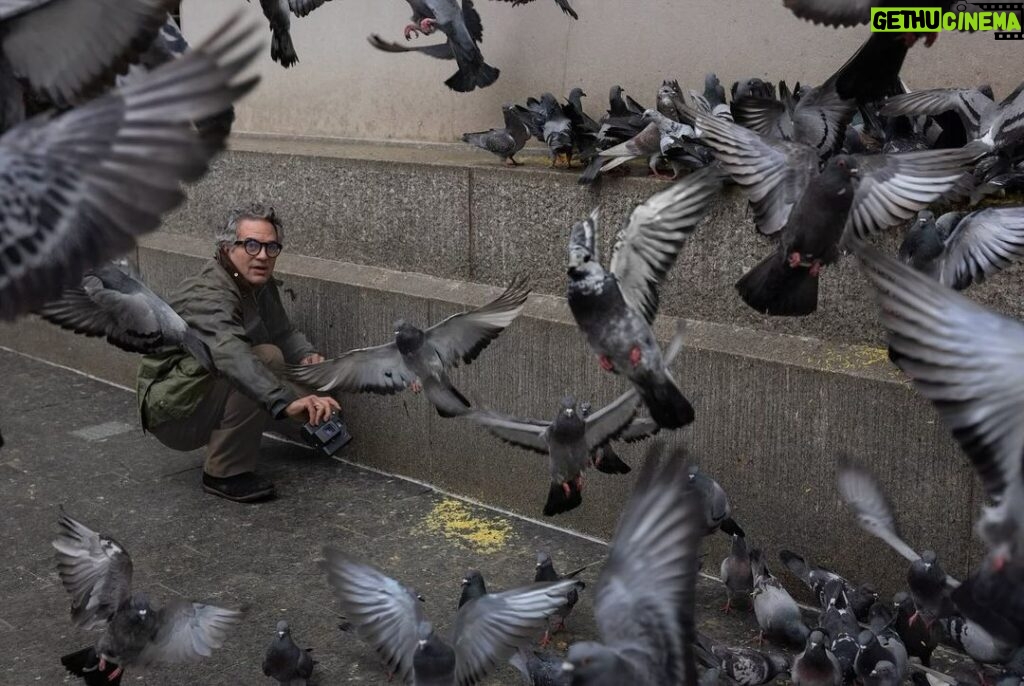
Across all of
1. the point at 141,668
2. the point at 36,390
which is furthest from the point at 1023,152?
the point at 36,390

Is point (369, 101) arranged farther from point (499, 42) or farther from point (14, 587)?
point (14, 587)

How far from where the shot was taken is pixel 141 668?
4.71 metres

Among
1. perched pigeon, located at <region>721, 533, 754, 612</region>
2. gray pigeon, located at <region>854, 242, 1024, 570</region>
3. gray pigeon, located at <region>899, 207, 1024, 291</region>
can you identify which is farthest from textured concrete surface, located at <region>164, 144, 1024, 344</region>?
gray pigeon, located at <region>854, 242, 1024, 570</region>

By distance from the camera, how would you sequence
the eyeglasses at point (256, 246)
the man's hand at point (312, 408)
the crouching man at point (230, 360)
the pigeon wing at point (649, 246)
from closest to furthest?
the pigeon wing at point (649, 246), the man's hand at point (312, 408), the crouching man at point (230, 360), the eyeglasses at point (256, 246)

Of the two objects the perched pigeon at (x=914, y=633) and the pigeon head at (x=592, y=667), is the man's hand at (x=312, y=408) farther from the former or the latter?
the pigeon head at (x=592, y=667)

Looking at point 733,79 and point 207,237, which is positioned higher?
point 733,79

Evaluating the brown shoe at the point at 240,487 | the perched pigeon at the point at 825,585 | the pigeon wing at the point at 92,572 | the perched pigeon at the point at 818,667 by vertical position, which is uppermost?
the perched pigeon at the point at 818,667

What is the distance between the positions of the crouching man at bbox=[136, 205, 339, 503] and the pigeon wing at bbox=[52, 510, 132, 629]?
144cm

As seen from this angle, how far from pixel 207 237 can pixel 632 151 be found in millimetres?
3984

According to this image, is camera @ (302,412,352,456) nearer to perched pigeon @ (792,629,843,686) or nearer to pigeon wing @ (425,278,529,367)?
pigeon wing @ (425,278,529,367)

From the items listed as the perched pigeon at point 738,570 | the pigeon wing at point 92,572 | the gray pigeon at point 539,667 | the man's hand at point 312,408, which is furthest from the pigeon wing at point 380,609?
the perched pigeon at point 738,570

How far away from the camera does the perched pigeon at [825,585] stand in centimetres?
494

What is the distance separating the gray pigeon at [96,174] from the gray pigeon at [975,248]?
263 cm

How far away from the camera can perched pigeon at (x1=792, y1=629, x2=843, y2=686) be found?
164 inches
